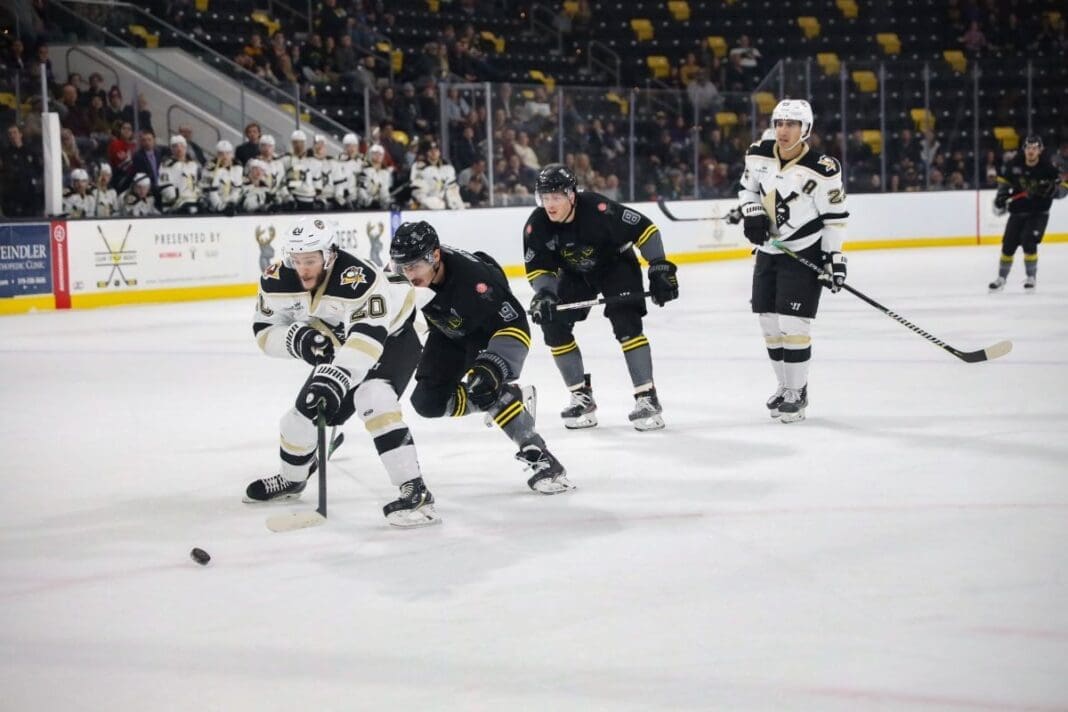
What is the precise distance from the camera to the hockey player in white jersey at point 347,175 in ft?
47.4

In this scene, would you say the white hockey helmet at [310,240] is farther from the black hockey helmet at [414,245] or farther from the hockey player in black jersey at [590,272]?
the hockey player in black jersey at [590,272]

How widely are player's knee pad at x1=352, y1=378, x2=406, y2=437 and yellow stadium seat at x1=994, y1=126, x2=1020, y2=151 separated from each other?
56.2 feet

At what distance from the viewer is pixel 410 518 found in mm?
4453

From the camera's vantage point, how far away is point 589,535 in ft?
14.2

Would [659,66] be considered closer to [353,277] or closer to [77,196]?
[77,196]

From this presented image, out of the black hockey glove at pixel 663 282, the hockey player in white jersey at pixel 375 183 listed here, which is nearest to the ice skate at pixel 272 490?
the black hockey glove at pixel 663 282

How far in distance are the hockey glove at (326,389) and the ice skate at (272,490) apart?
53cm

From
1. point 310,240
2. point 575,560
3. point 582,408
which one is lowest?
point 575,560

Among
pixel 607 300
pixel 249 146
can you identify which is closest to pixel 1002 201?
pixel 249 146

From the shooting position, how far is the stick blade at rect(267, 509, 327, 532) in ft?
14.5

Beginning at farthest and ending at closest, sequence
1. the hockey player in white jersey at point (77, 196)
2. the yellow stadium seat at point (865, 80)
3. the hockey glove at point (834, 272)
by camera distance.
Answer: the yellow stadium seat at point (865, 80) → the hockey player in white jersey at point (77, 196) → the hockey glove at point (834, 272)

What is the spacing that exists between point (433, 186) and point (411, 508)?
10967 mm

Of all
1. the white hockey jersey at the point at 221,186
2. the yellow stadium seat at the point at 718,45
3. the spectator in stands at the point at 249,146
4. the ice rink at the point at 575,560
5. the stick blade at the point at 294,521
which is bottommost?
the ice rink at the point at 575,560

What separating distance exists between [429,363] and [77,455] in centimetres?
163
